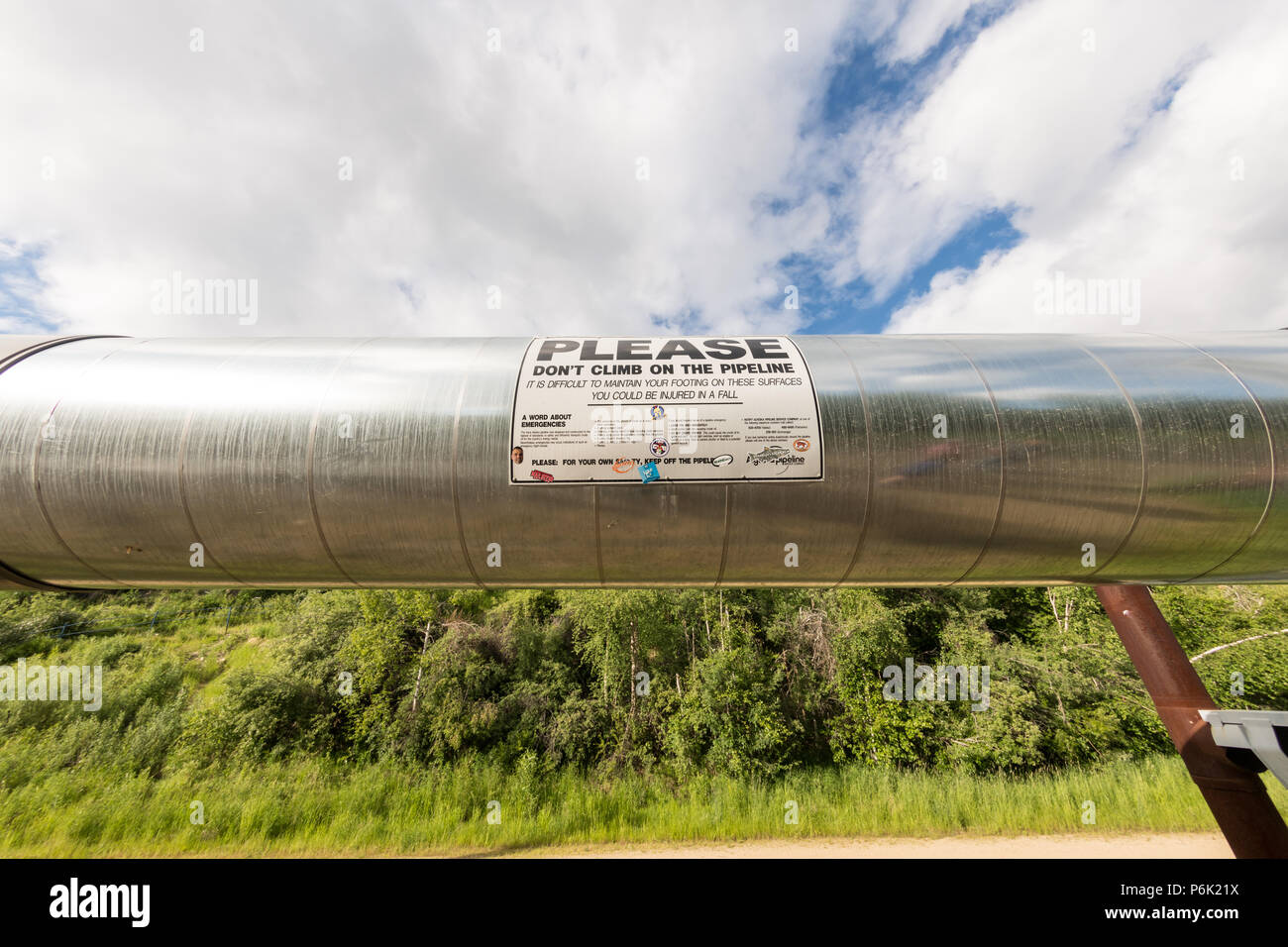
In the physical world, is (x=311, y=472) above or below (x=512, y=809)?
above

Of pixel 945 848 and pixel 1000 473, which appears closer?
pixel 1000 473

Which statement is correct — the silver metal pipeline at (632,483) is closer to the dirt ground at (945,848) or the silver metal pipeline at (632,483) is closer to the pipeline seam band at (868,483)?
the pipeline seam band at (868,483)

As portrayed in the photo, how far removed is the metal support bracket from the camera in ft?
7.97

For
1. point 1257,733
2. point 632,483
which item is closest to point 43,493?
point 632,483

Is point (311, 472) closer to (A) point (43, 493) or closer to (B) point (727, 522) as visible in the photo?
(A) point (43, 493)

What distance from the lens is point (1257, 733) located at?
8.43 ft

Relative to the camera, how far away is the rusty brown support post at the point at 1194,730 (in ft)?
9.12

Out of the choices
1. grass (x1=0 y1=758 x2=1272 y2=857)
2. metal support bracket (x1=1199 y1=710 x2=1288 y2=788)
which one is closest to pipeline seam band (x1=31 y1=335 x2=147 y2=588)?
metal support bracket (x1=1199 y1=710 x2=1288 y2=788)

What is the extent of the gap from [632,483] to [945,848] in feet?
29.4

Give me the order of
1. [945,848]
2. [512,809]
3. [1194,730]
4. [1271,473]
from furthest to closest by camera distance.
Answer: [512,809]
[945,848]
[1194,730]
[1271,473]

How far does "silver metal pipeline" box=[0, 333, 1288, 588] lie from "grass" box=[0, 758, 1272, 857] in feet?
23.6

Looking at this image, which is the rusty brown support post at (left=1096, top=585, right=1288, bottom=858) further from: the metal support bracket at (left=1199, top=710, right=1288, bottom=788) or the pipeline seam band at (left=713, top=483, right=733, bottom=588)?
the pipeline seam band at (left=713, top=483, right=733, bottom=588)

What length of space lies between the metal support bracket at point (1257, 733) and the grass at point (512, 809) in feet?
20.1

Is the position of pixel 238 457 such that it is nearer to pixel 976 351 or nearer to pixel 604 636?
pixel 976 351
